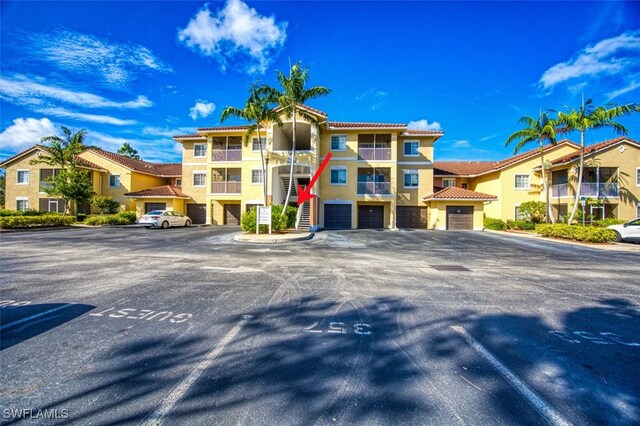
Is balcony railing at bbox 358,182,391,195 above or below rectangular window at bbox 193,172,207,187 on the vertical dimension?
below

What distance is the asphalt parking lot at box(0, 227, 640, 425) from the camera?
247 cm

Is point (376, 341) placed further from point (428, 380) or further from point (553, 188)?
point (553, 188)

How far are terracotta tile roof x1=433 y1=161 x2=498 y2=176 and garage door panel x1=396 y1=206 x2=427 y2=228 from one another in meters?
7.37

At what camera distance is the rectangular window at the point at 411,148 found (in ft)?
87.4

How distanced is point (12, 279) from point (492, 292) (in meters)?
11.4

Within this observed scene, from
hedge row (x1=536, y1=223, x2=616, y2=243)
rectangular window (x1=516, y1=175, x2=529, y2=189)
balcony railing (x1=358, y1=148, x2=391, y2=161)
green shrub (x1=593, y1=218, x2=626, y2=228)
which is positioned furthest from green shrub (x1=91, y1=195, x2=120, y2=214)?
green shrub (x1=593, y1=218, x2=626, y2=228)

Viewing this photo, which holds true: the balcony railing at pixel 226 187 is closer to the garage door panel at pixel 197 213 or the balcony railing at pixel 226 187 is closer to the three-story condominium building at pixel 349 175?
the three-story condominium building at pixel 349 175

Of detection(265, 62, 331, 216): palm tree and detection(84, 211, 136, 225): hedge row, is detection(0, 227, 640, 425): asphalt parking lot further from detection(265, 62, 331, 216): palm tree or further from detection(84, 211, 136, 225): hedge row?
detection(84, 211, 136, 225): hedge row

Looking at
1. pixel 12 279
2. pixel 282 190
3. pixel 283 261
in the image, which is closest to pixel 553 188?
pixel 282 190

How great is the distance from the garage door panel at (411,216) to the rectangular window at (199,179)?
2022cm

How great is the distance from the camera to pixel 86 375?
9.61 ft

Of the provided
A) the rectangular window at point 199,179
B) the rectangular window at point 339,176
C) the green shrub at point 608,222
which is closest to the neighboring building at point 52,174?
the rectangular window at point 199,179

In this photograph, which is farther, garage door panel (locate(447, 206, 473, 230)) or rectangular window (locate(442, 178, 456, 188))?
rectangular window (locate(442, 178, 456, 188))

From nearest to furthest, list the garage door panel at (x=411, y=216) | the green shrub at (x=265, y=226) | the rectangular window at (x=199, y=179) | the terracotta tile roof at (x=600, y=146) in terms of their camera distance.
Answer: the green shrub at (x=265, y=226)
the terracotta tile roof at (x=600, y=146)
the garage door panel at (x=411, y=216)
the rectangular window at (x=199, y=179)
